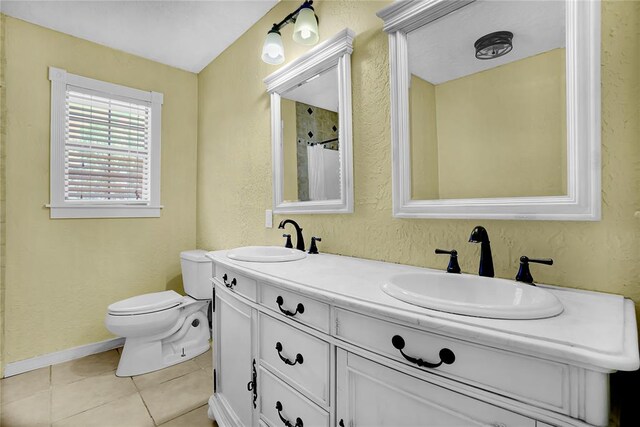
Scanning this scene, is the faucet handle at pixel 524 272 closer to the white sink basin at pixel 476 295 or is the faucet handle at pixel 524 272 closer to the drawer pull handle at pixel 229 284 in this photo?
the white sink basin at pixel 476 295

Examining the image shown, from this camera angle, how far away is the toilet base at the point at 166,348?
6.77 ft

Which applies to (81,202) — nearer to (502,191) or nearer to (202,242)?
(202,242)

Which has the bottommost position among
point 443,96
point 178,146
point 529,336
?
point 529,336

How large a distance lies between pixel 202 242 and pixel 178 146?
3.01 ft

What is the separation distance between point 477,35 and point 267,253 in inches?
54.4

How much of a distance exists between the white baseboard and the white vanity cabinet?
1.72 metres

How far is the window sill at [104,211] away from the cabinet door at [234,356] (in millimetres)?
1446

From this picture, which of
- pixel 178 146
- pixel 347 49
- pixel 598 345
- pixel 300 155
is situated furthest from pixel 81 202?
pixel 598 345

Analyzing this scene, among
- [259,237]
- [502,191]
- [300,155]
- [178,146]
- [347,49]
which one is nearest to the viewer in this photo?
[502,191]

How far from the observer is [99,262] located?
7.87 feet

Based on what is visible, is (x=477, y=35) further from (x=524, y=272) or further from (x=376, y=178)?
(x=524, y=272)

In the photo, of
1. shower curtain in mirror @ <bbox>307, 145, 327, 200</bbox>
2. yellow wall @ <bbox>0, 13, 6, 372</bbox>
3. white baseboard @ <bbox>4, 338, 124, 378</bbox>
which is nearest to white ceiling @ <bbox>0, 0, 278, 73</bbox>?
yellow wall @ <bbox>0, 13, 6, 372</bbox>

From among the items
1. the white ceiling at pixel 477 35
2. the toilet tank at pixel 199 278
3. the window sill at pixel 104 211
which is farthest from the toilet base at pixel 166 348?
the white ceiling at pixel 477 35

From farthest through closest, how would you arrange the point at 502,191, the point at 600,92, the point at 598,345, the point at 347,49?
the point at 347,49 < the point at 502,191 < the point at 600,92 < the point at 598,345
